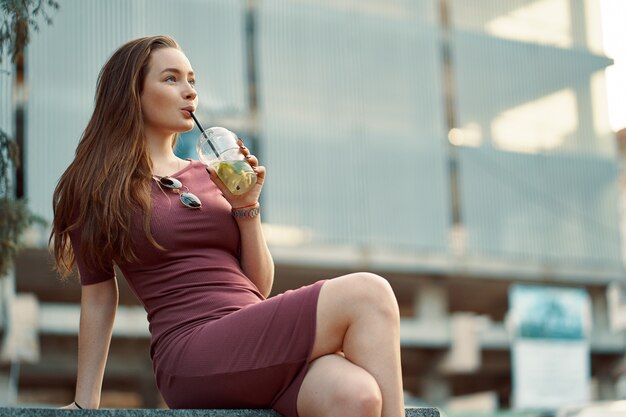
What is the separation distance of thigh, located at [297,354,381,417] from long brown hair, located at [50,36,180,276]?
0.61 metres

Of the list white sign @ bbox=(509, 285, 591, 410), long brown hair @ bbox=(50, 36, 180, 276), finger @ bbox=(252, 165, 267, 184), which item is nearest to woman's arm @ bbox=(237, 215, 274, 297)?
finger @ bbox=(252, 165, 267, 184)

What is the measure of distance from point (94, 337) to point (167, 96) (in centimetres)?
75

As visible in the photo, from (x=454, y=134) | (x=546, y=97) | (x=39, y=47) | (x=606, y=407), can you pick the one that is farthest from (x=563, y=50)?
(x=606, y=407)

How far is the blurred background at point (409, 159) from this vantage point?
20.3 m

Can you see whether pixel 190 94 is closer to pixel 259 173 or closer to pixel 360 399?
pixel 259 173

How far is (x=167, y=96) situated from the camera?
325 cm

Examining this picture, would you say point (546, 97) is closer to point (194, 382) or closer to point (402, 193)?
point (402, 193)

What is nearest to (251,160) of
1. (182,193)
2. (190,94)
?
(182,193)

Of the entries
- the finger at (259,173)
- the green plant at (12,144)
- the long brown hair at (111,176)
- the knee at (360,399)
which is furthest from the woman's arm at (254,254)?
the green plant at (12,144)

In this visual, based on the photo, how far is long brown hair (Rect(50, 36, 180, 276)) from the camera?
3004 millimetres

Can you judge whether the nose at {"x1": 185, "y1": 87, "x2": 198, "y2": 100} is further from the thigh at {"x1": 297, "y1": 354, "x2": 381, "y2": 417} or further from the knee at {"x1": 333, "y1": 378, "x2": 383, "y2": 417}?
the knee at {"x1": 333, "y1": 378, "x2": 383, "y2": 417}

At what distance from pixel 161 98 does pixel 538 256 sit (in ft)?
72.2

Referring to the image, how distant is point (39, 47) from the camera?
2003cm

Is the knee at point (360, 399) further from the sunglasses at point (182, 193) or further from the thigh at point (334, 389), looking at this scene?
the sunglasses at point (182, 193)
